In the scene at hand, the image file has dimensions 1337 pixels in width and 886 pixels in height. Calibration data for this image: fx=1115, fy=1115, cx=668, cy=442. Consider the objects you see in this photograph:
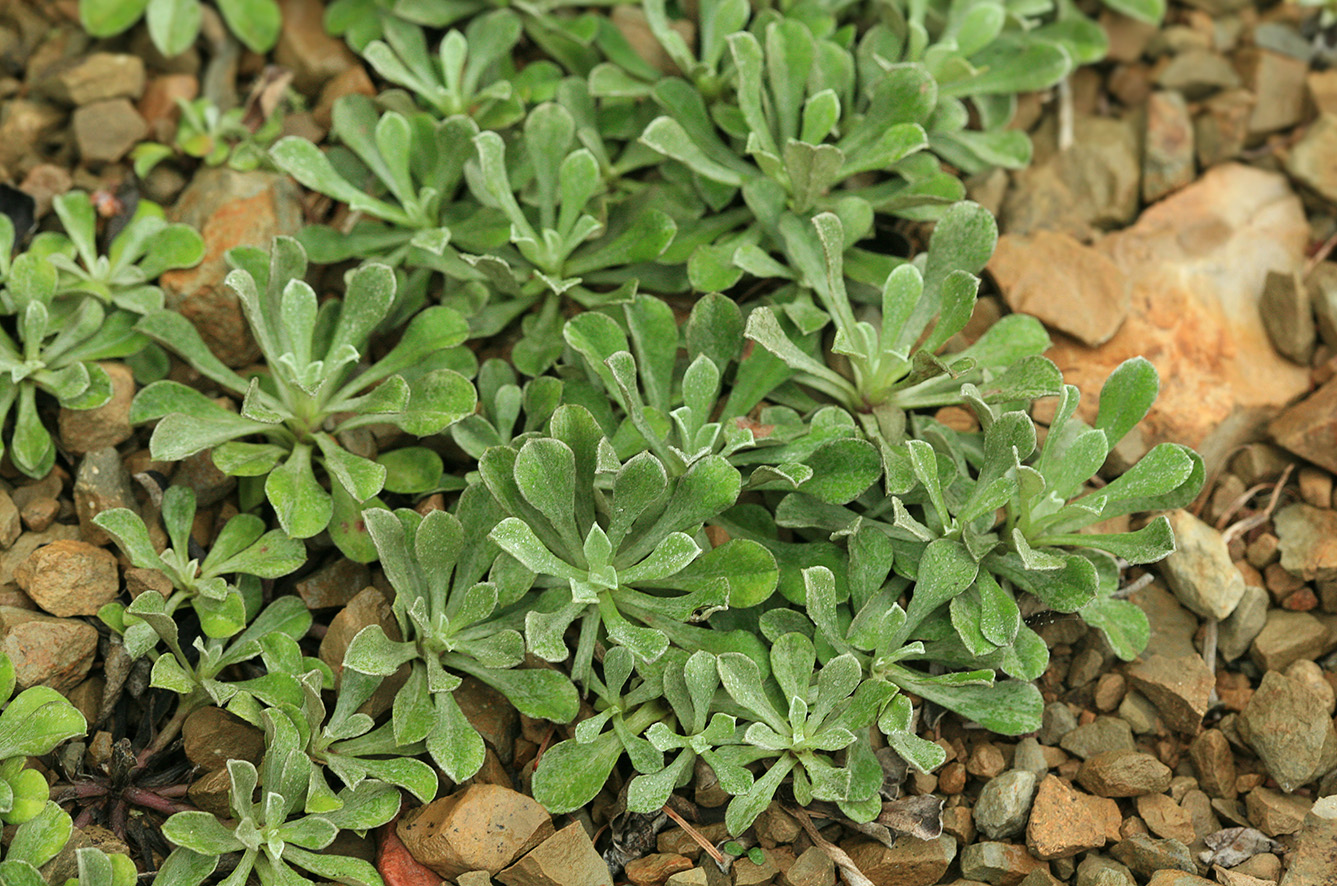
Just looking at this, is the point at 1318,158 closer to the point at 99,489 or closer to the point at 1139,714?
the point at 1139,714


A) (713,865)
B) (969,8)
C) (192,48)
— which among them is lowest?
(713,865)

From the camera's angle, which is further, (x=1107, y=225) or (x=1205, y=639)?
(x=1107, y=225)

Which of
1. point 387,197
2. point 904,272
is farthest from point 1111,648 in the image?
point 387,197

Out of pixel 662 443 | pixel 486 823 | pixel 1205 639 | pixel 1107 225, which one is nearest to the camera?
pixel 486 823

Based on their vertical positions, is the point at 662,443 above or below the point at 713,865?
above

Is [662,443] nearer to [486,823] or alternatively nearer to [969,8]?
[486,823]

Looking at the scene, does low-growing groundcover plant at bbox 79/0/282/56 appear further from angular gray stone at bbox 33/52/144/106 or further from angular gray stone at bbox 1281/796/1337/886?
angular gray stone at bbox 1281/796/1337/886
